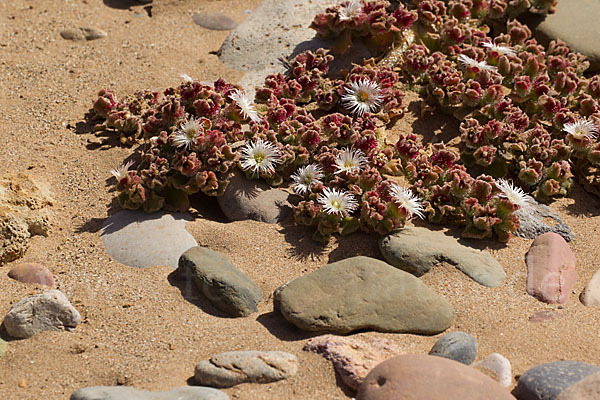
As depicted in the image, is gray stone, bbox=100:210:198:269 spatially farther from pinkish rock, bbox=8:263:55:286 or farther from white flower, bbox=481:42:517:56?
white flower, bbox=481:42:517:56

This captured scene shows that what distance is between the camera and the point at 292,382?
3.43 m

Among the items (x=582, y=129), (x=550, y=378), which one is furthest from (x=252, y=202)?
(x=582, y=129)

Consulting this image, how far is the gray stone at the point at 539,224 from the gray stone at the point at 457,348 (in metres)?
1.28

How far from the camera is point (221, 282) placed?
394 cm

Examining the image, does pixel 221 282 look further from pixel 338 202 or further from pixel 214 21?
pixel 214 21

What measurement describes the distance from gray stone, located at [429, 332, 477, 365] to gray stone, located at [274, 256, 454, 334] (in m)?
0.18

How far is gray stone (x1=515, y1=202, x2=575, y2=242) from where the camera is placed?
15.3 ft

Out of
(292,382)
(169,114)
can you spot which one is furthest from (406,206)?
(169,114)

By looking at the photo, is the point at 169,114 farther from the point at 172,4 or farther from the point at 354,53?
the point at 172,4

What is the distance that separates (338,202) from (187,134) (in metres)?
1.18

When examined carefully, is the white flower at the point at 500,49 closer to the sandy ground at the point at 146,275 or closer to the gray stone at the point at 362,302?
the sandy ground at the point at 146,275

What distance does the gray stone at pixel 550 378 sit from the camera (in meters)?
3.28

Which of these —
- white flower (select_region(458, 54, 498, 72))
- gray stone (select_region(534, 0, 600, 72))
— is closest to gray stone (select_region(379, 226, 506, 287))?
white flower (select_region(458, 54, 498, 72))

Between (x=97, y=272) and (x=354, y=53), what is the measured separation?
3125 millimetres
